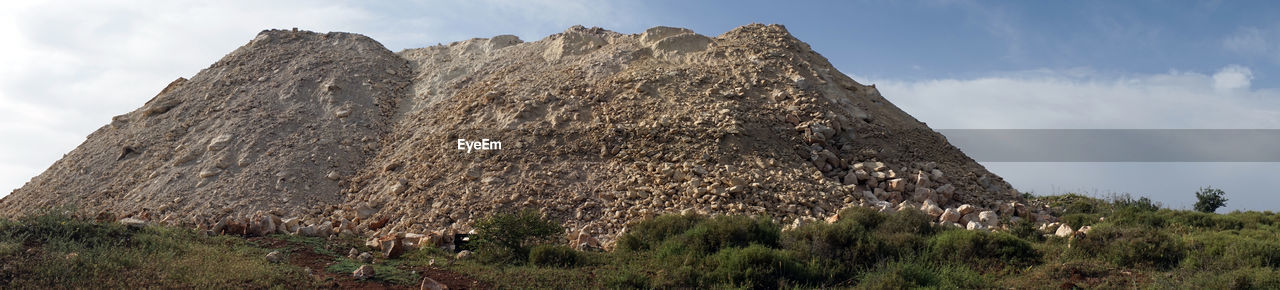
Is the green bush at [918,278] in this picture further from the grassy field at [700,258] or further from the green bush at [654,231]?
the green bush at [654,231]

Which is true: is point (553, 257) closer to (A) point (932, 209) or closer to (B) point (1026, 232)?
(A) point (932, 209)

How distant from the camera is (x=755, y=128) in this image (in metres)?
15.0

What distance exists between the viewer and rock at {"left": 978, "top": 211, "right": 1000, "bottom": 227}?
1248 cm

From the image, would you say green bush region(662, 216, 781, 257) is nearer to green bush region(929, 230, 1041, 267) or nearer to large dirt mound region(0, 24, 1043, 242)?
large dirt mound region(0, 24, 1043, 242)

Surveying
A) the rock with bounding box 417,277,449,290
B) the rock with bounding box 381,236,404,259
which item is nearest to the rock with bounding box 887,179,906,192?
the rock with bounding box 381,236,404,259

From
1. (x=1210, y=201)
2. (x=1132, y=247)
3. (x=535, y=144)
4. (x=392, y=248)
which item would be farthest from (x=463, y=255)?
(x=1210, y=201)

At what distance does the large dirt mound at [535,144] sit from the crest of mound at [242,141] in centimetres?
5

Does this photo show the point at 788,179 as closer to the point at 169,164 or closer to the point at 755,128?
the point at 755,128

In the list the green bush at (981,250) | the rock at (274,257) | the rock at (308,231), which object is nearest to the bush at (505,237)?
the rock at (274,257)

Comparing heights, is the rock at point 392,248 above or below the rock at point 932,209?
below

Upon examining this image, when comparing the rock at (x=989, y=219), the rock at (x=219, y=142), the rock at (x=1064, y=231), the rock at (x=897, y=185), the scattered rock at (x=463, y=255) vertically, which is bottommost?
the scattered rock at (x=463, y=255)

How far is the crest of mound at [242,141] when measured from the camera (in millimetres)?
14992

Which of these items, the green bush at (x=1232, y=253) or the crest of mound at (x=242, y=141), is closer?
the green bush at (x=1232, y=253)

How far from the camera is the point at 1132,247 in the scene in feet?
31.2
